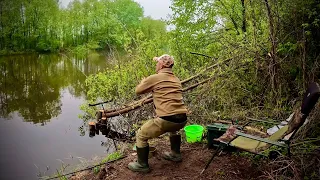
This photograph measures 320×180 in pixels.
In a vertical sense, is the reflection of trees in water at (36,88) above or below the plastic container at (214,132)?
below

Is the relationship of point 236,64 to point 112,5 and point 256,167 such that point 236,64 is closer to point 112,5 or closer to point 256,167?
point 256,167

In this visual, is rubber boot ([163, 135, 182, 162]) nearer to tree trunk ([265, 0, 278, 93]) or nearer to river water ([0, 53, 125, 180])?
tree trunk ([265, 0, 278, 93])

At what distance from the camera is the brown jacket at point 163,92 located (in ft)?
14.8

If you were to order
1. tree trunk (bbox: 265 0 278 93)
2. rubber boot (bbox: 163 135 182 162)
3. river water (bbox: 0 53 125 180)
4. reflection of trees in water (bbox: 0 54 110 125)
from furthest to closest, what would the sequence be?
reflection of trees in water (bbox: 0 54 110 125)
river water (bbox: 0 53 125 180)
tree trunk (bbox: 265 0 278 93)
rubber boot (bbox: 163 135 182 162)

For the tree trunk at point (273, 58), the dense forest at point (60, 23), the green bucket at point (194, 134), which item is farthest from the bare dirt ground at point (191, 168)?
the dense forest at point (60, 23)

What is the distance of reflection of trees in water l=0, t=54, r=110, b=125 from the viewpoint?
48.7 feet

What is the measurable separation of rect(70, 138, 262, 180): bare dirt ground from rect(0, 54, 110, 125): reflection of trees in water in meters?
8.97

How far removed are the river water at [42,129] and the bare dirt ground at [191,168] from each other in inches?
103

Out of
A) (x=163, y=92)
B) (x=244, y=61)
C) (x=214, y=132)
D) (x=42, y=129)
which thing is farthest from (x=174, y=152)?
(x=42, y=129)

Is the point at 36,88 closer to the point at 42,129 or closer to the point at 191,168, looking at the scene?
the point at 42,129

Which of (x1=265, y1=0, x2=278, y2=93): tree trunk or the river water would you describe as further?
the river water

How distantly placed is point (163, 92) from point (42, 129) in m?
9.22

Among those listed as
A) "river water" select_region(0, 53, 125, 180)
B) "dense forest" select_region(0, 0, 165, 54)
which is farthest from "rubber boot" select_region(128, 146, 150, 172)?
"dense forest" select_region(0, 0, 165, 54)

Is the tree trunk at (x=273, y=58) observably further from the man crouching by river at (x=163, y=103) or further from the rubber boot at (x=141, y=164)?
the rubber boot at (x=141, y=164)
